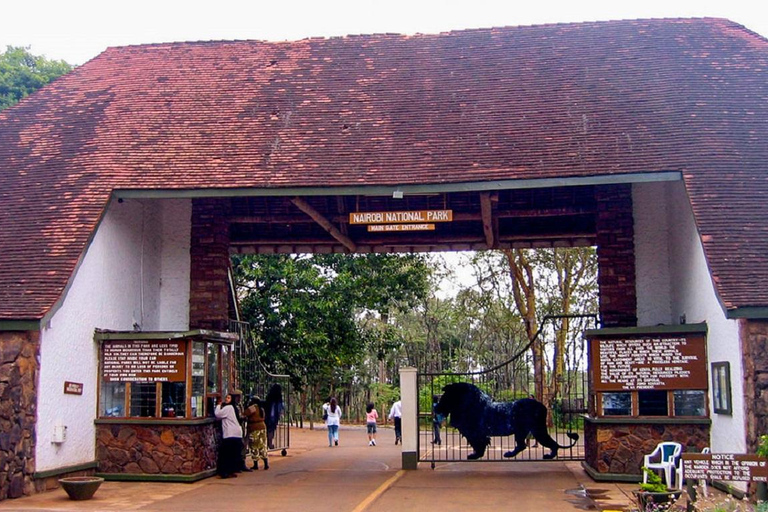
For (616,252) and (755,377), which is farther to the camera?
(616,252)

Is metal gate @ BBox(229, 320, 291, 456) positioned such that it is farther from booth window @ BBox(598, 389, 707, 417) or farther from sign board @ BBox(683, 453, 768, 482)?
sign board @ BBox(683, 453, 768, 482)

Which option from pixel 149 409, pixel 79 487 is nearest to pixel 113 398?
pixel 149 409

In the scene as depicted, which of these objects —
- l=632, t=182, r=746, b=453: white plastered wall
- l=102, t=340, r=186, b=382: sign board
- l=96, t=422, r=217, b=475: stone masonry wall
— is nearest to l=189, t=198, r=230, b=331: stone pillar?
l=102, t=340, r=186, b=382: sign board

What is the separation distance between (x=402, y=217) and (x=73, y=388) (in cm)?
621

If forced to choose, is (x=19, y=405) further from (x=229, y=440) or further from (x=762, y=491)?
(x=762, y=491)

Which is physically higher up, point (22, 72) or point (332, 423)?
point (22, 72)

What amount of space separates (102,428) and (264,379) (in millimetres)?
7380

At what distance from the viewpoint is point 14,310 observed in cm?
1262

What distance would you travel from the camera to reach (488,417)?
16734 mm

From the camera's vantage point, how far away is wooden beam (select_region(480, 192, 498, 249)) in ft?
49.8

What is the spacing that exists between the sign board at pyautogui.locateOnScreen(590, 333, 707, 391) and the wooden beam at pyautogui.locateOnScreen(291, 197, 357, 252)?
534cm

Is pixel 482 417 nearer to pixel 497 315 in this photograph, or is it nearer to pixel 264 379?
pixel 264 379

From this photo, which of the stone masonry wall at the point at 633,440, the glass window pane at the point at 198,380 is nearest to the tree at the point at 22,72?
the glass window pane at the point at 198,380

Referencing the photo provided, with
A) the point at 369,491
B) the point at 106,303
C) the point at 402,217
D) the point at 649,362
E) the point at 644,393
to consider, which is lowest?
the point at 369,491
